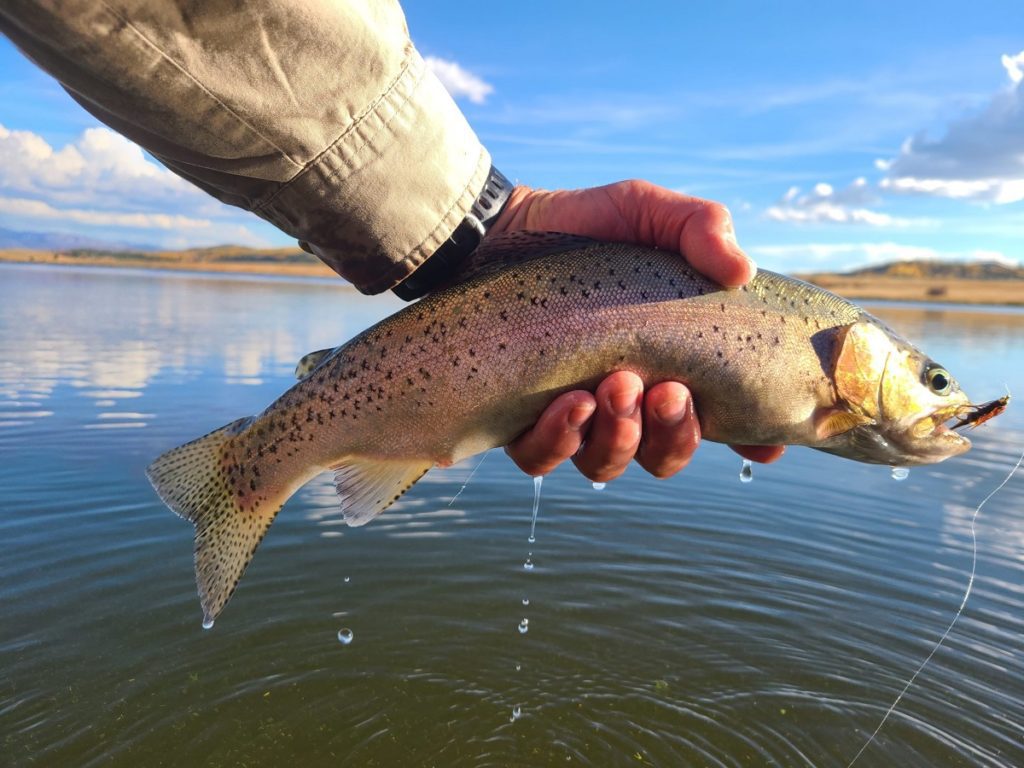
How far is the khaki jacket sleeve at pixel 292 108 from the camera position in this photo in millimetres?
2766

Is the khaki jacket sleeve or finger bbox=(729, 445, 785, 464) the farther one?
finger bbox=(729, 445, 785, 464)

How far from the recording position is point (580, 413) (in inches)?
145

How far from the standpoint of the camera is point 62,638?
5918 millimetres

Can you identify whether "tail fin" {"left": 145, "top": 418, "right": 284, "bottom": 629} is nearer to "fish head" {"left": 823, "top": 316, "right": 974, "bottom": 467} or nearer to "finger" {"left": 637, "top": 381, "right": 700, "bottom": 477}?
"finger" {"left": 637, "top": 381, "right": 700, "bottom": 477}

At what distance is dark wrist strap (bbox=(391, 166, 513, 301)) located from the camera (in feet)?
13.6

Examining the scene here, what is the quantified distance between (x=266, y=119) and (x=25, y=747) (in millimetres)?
4258

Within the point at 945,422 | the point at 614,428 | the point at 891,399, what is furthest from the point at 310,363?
the point at 945,422

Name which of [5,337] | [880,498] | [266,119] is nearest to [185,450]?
[266,119]

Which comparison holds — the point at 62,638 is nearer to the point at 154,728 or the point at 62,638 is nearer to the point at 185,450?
the point at 154,728

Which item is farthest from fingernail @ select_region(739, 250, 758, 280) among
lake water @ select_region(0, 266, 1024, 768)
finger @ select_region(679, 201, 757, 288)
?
lake water @ select_region(0, 266, 1024, 768)

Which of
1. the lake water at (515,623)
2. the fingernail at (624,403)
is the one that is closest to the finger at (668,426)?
the fingernail at (624,403)

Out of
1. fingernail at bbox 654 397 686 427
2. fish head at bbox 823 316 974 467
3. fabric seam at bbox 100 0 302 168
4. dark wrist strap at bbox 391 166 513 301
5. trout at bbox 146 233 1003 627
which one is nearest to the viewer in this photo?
Result: fabric seam at bbox 100 0 302 168

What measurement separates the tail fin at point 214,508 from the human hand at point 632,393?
148cm

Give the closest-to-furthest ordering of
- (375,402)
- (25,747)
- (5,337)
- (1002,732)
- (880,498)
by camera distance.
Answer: (375,402) → (25,747) → (1002,732) → (880,498) → (5,337)
